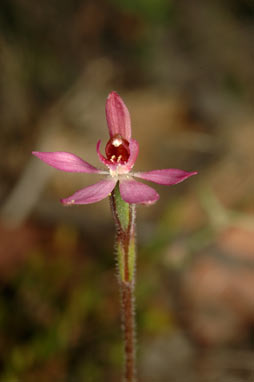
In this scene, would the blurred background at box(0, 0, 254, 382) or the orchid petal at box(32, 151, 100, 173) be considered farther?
the blurred background at box(0, 0, 254, 382)

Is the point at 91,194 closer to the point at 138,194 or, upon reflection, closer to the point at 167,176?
the point at 138,194

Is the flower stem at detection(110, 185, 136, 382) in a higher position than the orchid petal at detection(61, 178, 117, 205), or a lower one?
lower

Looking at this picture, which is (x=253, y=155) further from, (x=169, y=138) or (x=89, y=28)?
(x=89, y=28)

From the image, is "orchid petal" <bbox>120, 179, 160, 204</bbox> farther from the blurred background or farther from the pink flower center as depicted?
the blurred background

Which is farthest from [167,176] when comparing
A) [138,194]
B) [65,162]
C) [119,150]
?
[65,162]

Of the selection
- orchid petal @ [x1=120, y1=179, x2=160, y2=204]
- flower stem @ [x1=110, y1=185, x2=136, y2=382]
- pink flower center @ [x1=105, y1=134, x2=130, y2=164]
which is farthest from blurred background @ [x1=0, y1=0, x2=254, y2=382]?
orchid petal @ [x1=120, y1=179, x2=160, y2=204]

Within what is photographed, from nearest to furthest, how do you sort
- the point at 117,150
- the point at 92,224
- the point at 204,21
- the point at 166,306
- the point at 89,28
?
the point at 117,150 < the point at 166,306 < the point at 92,224 < the point at 89,28 < the point at 204,21

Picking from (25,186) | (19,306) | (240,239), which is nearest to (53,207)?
(25,186)
